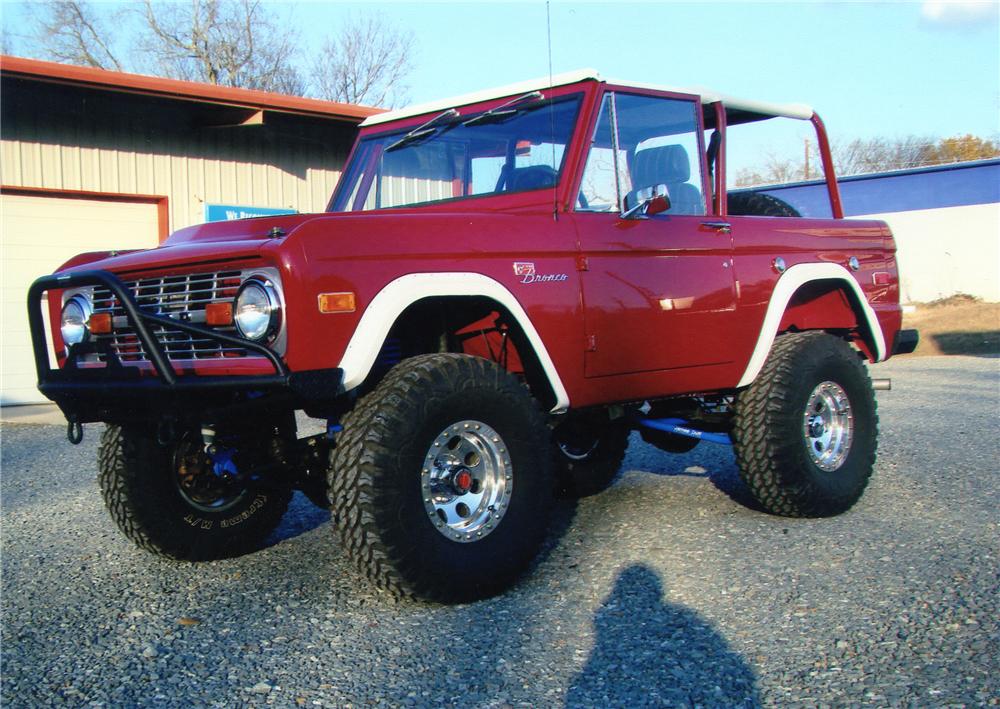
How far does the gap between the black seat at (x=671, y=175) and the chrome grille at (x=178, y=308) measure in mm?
2198

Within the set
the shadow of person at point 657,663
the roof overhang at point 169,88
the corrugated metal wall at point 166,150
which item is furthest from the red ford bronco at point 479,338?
the corrugated metal wall at point 166,150

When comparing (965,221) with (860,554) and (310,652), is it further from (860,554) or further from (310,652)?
(310,652)

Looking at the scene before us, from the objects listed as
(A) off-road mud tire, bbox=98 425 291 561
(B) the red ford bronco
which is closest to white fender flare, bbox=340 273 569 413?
(B) the red ford bronco

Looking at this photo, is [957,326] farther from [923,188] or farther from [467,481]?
[467,481]

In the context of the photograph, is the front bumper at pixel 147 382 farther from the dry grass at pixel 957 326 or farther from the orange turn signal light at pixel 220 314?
the dry grass at pixel 957 326

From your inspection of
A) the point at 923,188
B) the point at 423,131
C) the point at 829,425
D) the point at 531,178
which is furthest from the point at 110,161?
the point at 923,188

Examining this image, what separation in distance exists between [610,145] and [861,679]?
267 cm

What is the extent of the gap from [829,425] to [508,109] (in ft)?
8.19

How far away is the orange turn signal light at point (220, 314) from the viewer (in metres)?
3.47

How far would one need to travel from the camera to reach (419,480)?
12.0 feet

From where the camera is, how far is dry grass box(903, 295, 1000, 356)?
57.2 ft

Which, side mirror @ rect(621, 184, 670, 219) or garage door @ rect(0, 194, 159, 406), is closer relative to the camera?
side mirror @ rect(621, 184, 670, 219)

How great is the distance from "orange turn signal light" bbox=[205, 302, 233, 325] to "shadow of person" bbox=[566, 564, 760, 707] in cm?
171

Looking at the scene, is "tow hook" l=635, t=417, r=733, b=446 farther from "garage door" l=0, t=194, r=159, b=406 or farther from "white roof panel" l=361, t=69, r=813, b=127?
"garage door" l=0, t=194, r=159, b=406
